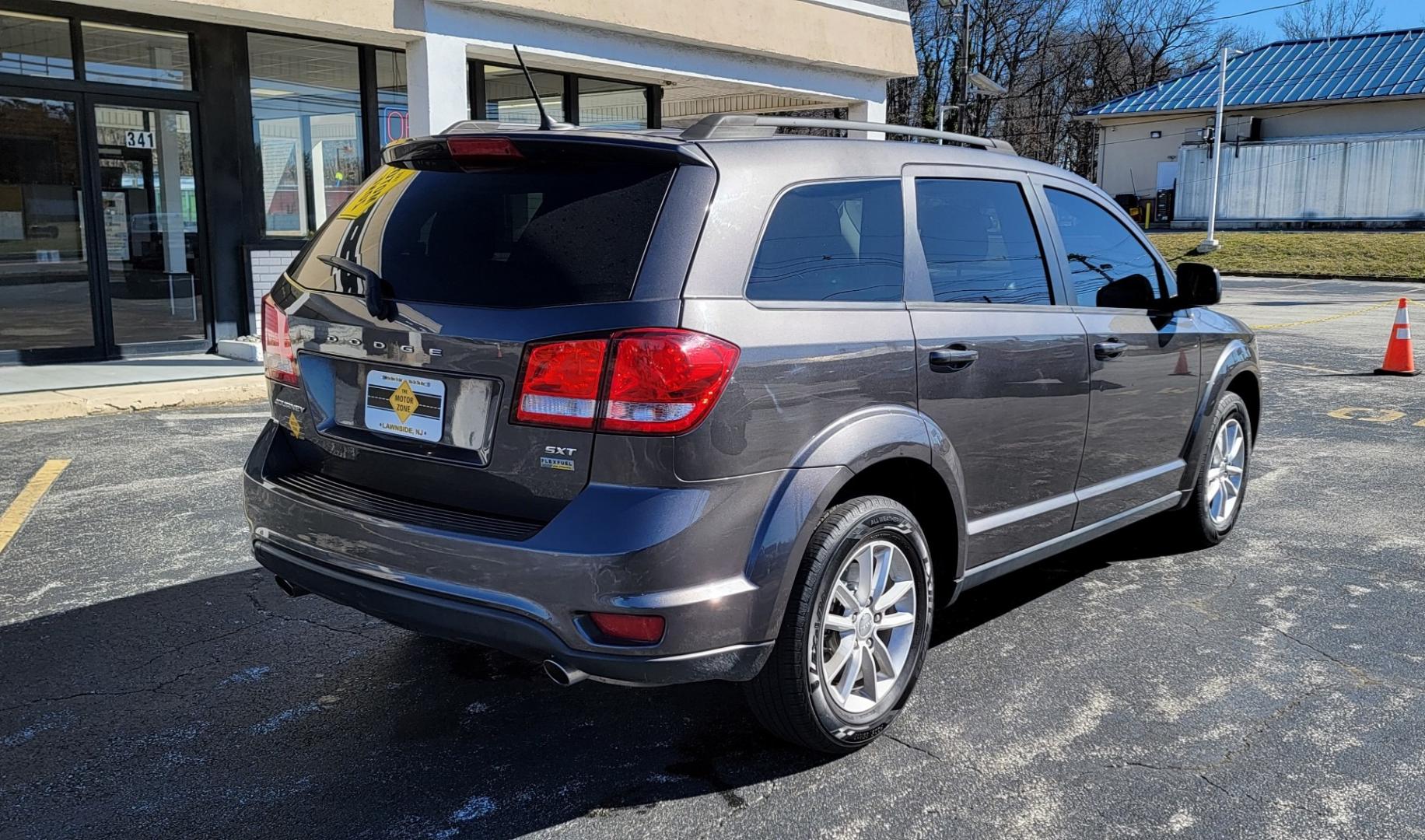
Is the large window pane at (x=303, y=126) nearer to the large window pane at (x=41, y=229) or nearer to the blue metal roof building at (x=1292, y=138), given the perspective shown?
the large window pane at (x=41, y=229)

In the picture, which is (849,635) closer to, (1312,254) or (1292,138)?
(1312,254)

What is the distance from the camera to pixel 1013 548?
4016 millimetres

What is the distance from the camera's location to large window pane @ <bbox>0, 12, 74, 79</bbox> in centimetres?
1039

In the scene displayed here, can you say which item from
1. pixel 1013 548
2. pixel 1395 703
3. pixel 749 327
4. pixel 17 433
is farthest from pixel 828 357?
pixel 17 433

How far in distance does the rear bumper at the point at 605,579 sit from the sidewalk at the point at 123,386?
6.92m

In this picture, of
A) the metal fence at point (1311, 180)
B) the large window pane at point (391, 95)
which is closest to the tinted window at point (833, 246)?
the large window pane at point (391, 95)

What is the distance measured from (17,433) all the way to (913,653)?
23.4 feet

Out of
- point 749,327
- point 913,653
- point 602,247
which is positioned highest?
point 602,247

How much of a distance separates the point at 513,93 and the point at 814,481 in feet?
39.9

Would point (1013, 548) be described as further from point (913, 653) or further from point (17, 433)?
point (17, 433)

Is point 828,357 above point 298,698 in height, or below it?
above

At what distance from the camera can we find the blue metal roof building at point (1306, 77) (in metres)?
41.6

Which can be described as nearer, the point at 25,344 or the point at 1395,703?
the point at 1395,703

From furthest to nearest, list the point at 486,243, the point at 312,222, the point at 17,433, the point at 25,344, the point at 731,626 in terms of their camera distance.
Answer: the point at 312,222 → the point at 25,344 → the point at 17,433 → the point at 486,243 → the point at 731,626
